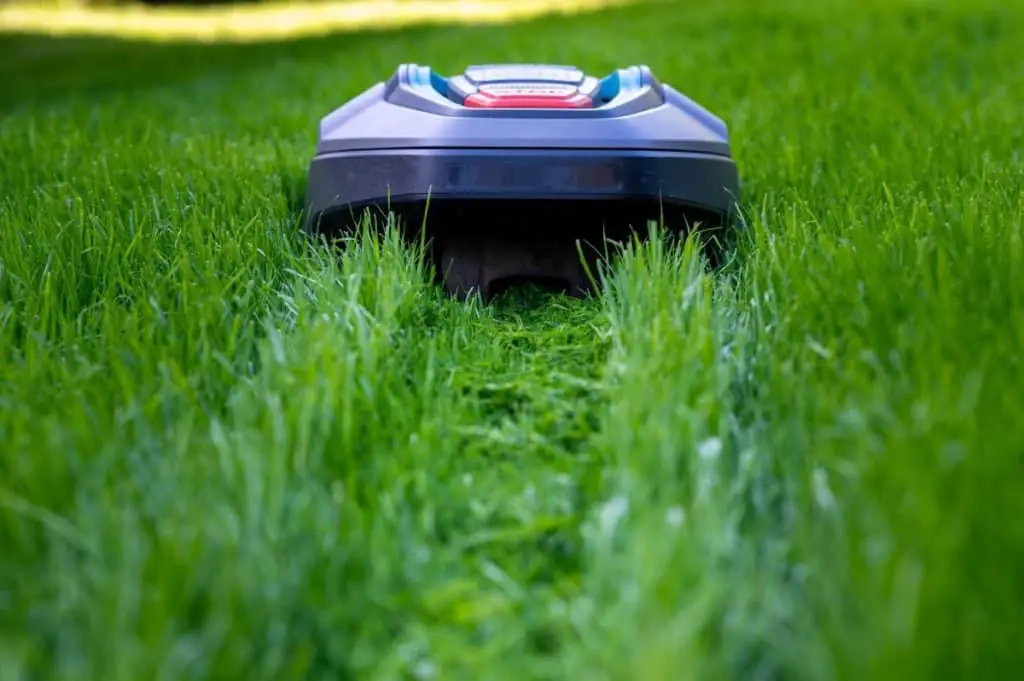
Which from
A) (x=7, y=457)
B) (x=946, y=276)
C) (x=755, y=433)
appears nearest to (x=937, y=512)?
(x=755, y=433)

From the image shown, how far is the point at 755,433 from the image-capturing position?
1.44 metres

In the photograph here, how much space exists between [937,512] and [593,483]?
1.45ft

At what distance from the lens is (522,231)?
→ 7.13 ft

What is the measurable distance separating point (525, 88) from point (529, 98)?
4.2 inches

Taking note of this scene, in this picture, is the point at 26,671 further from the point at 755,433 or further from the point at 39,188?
the point at 39,188

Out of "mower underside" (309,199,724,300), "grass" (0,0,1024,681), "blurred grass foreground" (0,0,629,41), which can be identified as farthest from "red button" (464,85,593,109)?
"blurred grass foreground" (0,0,629,41)

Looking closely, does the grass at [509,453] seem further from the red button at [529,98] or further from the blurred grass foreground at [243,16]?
the blurred grass foreground at [243,16]

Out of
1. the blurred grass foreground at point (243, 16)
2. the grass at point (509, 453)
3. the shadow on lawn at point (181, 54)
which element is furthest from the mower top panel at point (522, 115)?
the blurred grass foreground at point (243, 16)

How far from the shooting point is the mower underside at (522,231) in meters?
2.08

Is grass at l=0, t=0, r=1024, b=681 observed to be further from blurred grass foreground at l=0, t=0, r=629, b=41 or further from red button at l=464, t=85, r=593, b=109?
blurred grass foreground at l=0, t=0, r=629, b=41

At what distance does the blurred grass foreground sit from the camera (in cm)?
1011

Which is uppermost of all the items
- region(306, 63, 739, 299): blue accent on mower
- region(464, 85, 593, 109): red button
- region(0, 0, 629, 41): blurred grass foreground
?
region(464, 85, 593, 109): red button

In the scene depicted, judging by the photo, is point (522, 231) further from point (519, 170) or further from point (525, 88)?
point (525, 88)

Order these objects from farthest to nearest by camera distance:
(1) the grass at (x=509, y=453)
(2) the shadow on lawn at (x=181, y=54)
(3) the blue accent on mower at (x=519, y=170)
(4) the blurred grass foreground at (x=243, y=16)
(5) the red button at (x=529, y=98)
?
(4) the blurred grass foreground at (x=243, y=16)
(2) the shadow on lawn at (x=181, y=54)
(5) the red button at (x=529, y=98)
(3) the blue accent on mower at (x=519, y=170)
(1) the grass at (x=509, y=453)
